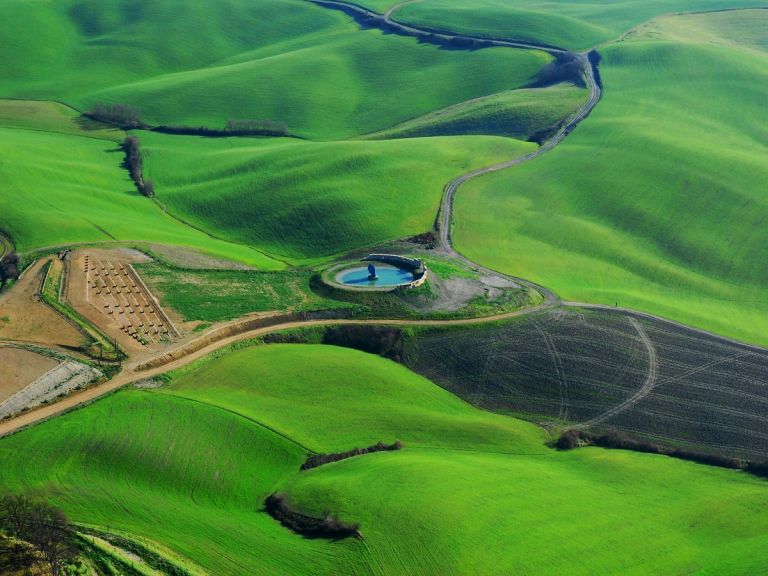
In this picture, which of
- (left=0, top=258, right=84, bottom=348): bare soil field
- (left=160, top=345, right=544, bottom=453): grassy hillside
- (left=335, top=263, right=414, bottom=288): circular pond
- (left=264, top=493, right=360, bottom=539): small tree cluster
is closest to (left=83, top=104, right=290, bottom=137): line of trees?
(left=335, top=263, right=414, bottom=288): circular pond

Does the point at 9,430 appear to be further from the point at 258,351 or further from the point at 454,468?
the point at 454,468

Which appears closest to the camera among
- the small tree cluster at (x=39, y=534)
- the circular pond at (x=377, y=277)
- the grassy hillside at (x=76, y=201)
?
the small tree cluster at (x=39, y=534)

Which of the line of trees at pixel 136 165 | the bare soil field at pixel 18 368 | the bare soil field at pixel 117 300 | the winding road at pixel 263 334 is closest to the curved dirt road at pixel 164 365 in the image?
the winding road at pixel 263 334

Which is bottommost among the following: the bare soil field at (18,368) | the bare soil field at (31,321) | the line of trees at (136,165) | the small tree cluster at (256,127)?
the bare soil field at (18,368)

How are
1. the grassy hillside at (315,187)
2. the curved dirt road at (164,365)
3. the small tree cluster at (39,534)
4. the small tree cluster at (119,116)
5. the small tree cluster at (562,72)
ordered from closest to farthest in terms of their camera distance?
the small tree cluster at (39,534) < the curved dirt road at (164,365) < the grassy hillside at (315,187) < the small tree cluster at (119,116) < the small tree cluster at (562,72)

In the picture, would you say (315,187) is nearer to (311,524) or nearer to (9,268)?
(9,268)

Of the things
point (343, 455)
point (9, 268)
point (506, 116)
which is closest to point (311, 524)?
point (343, 455)

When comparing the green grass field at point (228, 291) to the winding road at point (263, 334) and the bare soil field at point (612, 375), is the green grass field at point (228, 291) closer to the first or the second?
the winding road at point (263, 334)
